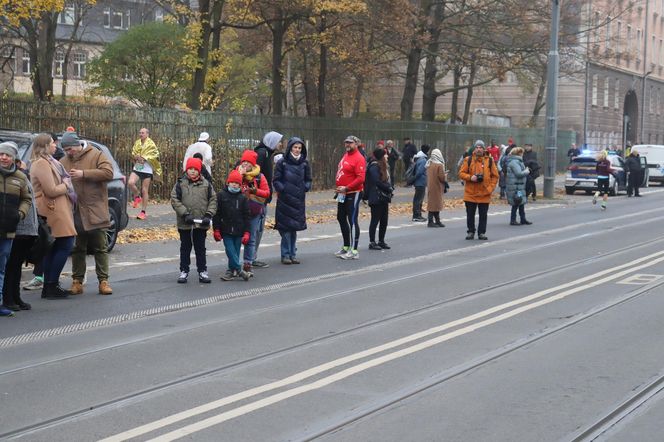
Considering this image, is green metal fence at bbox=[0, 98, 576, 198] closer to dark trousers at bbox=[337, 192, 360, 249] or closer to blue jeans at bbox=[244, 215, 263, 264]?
dark trousers at bbox=[337, 192, 360, 249]

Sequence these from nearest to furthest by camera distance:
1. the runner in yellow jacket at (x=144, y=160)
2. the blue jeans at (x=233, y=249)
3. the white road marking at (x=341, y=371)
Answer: the white road marking at (x=341, y=371) → the blue jeans at (x=233, y=249) → the runner in yellow jacket at (x=144, y=160)

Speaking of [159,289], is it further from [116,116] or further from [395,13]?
[395,13]

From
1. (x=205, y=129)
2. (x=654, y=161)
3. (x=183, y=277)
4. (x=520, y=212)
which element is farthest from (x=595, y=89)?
(x=183, y=277)

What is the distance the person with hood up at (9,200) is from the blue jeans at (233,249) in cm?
A: 307

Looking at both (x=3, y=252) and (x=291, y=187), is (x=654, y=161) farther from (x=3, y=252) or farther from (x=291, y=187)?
(x=3, y=252)

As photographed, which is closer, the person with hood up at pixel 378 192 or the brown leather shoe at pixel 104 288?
the brown leather shoe at pixel 104 288

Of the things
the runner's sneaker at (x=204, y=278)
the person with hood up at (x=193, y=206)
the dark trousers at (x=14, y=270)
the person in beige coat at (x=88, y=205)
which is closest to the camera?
the dark trousers at (x=14, y=270)

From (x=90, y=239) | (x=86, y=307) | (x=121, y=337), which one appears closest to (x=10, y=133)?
(x=90, y=239)

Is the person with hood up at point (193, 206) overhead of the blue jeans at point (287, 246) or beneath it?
overhead

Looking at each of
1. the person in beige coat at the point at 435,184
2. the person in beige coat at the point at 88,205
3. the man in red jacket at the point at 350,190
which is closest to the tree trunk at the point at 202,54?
the person in beige coat at the point at 435,184

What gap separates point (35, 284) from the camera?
12.4 metres

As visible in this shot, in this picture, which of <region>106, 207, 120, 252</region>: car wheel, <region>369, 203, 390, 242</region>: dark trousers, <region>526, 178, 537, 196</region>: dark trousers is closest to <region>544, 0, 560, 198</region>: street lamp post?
<region>526, 178, 537, 196</region>: dark trousers

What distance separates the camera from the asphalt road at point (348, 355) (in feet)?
20.7

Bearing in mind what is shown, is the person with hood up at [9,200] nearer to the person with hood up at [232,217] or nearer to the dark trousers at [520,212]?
the person with hood up at [232,217]
